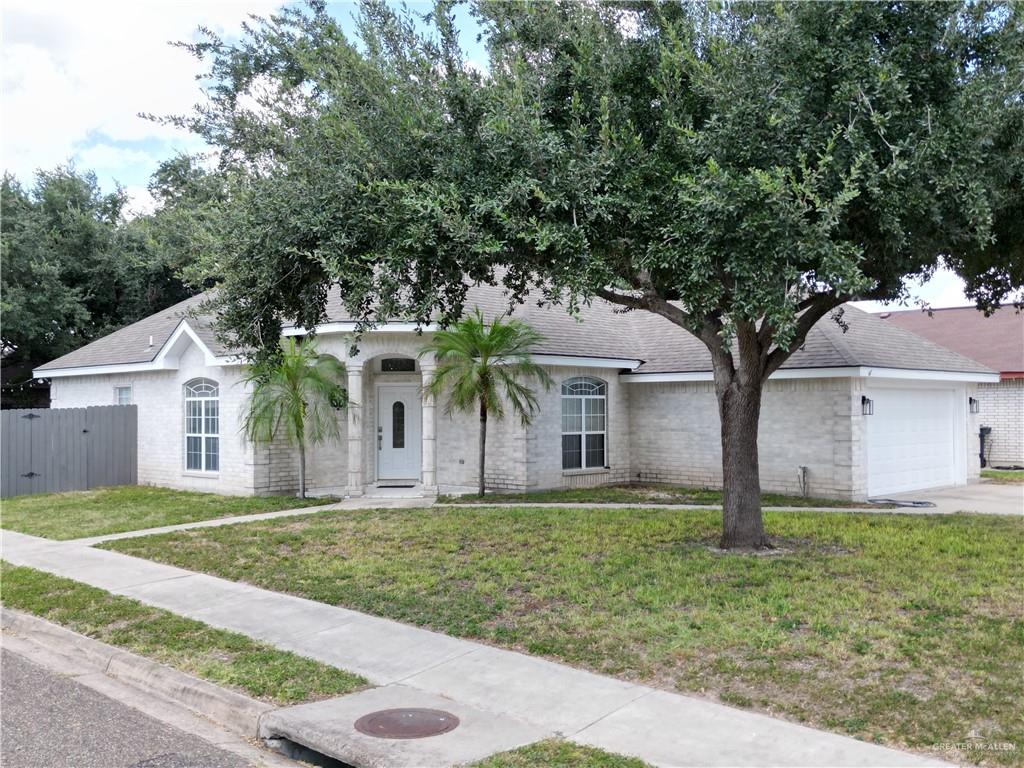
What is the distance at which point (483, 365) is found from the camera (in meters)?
16.0

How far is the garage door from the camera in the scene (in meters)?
16.7

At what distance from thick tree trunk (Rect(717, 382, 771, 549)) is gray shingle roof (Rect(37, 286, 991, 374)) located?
5.86m

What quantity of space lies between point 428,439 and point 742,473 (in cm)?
802

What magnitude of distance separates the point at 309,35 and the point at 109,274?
75.4ft

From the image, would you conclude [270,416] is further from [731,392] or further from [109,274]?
[109,274]

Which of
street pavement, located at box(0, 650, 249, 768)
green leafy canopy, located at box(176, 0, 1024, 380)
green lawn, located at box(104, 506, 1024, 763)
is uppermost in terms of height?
green leafy canopy, located at box(176, 0, 1024, 380)

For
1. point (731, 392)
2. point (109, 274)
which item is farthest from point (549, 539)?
point (109, 274)

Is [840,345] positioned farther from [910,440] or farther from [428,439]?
[428,439]

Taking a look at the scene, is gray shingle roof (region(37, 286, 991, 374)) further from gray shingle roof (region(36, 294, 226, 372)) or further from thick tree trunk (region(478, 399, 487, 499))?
thick tree trunk (region(478, 399, 487, 499))

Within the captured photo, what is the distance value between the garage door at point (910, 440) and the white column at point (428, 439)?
27.7 feet

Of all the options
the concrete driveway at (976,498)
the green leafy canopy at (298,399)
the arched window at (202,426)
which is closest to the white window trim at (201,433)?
the arched window at (202,426)

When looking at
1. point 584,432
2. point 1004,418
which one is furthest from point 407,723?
point 1004,418

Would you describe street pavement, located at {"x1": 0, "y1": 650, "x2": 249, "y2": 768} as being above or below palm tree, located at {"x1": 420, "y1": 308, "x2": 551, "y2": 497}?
below

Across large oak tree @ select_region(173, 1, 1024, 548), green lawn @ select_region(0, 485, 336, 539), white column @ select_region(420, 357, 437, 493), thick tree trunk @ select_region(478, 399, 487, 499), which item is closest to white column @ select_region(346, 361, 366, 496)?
green lawn @ select_region(0, 485, 336, 539)
